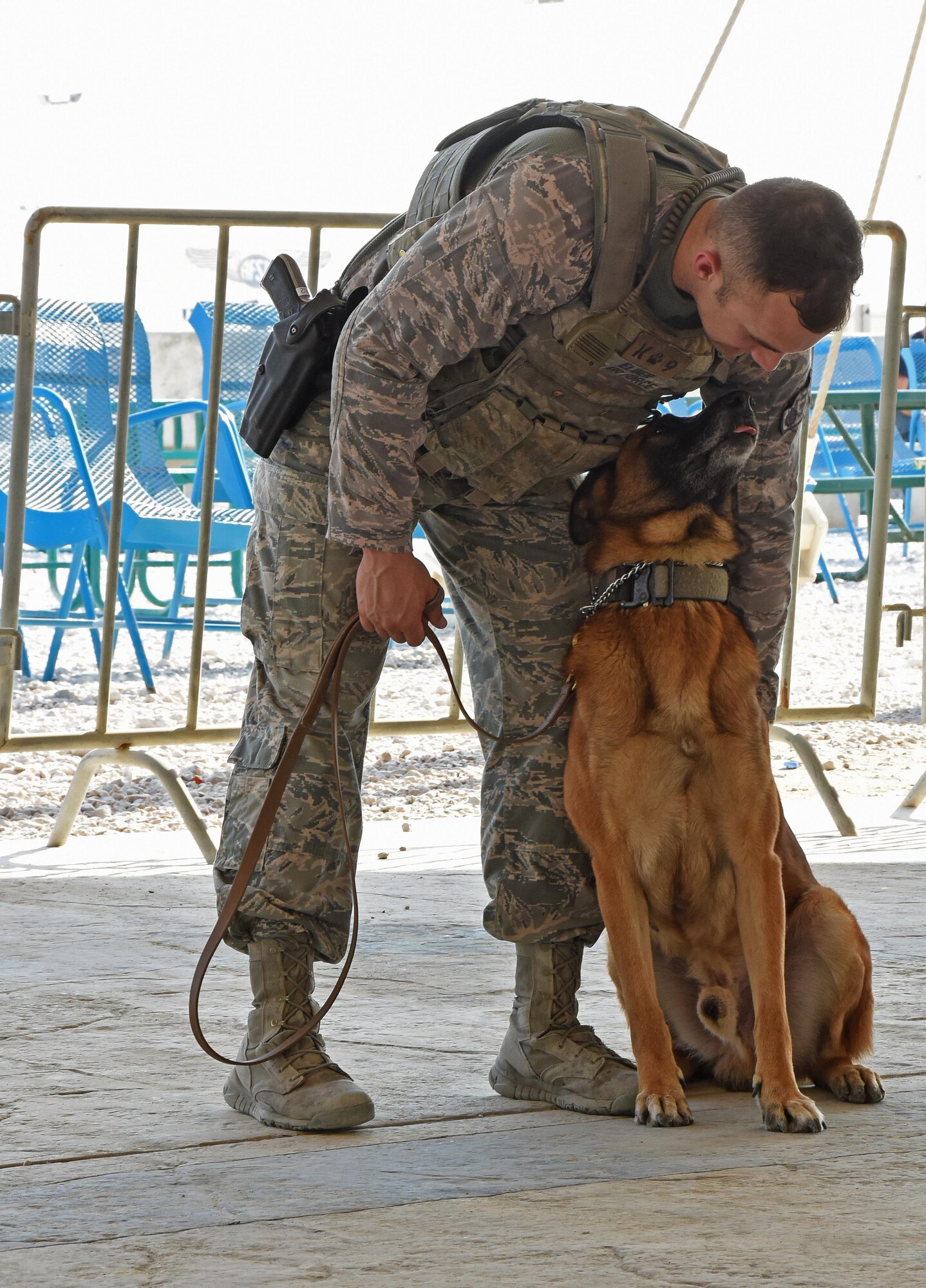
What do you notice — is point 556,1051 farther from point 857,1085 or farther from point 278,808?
point 278,808

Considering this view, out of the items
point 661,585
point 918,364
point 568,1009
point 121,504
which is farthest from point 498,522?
point 918,364

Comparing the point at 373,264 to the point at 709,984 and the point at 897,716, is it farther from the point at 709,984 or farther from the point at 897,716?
the point at 897,716

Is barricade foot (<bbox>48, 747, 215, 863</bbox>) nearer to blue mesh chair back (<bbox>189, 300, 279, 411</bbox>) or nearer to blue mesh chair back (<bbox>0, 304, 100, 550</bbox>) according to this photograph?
blue mesh chair back (<bbox>0, 304, 100, 550</bbox>)

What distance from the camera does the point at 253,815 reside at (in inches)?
91.5

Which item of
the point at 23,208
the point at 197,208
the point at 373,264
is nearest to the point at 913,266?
the point at 23,208

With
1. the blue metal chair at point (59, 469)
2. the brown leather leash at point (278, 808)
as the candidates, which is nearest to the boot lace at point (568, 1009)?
the brown leather leash at point (278, 808)

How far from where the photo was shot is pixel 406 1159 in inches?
79.1

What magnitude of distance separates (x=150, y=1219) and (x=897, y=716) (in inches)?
224

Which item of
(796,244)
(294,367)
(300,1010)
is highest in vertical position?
(796,244)

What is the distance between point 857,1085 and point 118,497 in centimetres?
271

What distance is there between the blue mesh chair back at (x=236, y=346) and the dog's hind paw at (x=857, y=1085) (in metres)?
4.71

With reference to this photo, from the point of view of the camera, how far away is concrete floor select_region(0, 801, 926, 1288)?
1.61 m

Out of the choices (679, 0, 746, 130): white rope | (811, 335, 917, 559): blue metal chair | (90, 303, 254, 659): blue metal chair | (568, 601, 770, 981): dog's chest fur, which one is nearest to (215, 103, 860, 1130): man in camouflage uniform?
(568, 601, 770, 981): dog's chest fur

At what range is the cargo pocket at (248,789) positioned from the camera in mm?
2326
